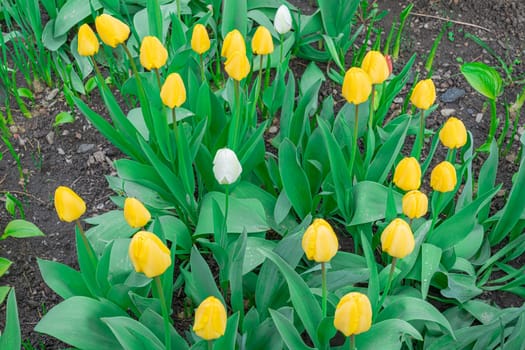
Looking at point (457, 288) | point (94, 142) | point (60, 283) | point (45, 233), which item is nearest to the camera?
point (60, 283)

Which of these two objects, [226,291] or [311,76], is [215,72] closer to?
[311,76]

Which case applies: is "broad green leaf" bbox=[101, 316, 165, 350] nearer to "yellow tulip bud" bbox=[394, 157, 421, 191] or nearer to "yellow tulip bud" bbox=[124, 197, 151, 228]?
"yellow tulip bud" bbox=[124, 197, 151, 228]

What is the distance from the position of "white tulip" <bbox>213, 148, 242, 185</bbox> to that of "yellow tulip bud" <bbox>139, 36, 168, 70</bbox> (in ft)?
1.06

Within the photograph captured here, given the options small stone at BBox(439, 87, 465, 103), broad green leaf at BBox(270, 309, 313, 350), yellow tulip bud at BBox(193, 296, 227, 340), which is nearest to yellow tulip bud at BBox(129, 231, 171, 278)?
yellow tulip bud at BBox(193, 296, 227, 340)

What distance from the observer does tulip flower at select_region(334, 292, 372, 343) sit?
47.9 inches

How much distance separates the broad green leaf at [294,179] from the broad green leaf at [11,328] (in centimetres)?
82

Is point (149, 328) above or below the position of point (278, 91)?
below

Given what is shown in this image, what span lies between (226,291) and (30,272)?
68 centimetres

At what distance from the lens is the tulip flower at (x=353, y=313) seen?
47.9 inches

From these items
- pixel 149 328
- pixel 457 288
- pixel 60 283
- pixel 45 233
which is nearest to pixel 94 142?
pixel 45 233

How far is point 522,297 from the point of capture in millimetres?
2053

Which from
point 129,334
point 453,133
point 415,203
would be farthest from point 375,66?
point 129,334

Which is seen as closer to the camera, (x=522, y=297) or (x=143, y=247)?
(x=143, y=247)

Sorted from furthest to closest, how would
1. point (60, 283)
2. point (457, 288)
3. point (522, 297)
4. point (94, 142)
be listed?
point (94, 142)
point (522, 297)
point (457, 288)
point (60, 283)
